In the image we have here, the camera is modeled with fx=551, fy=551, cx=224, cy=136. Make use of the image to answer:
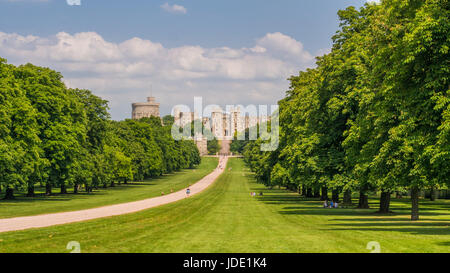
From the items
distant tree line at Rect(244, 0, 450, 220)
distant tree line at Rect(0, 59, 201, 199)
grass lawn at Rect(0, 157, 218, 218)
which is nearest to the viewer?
distant tree line at Rect(244, 0, 450, 220)

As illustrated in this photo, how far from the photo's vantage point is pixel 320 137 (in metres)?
44.0

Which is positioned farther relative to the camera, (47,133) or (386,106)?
(47,133)

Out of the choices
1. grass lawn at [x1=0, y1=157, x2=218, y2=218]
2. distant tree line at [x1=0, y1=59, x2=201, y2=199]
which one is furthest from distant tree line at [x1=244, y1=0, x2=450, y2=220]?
distant tree line at [x1=0, y1=59, x2=201, y2=199]

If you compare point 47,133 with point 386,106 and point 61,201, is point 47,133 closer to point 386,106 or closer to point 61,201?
point 61,201

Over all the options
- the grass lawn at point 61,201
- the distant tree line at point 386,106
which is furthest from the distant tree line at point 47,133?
the distant tree line at point 386,106

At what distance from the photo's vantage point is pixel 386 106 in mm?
30656

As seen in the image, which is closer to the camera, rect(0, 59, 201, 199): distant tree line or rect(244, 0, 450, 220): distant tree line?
rect(244, 0, 450, 220): distant tree line

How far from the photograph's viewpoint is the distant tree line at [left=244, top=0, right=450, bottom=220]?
972 inches

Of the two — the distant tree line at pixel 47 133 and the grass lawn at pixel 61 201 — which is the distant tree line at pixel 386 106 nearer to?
the grass lawn at pixel 61 201

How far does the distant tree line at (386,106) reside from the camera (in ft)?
81.0

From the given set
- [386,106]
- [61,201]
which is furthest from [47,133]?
[386,106]

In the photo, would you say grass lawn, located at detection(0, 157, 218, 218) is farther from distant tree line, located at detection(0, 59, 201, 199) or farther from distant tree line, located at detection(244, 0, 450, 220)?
distant tree line, located at detection(244, 0, 450, 220)
